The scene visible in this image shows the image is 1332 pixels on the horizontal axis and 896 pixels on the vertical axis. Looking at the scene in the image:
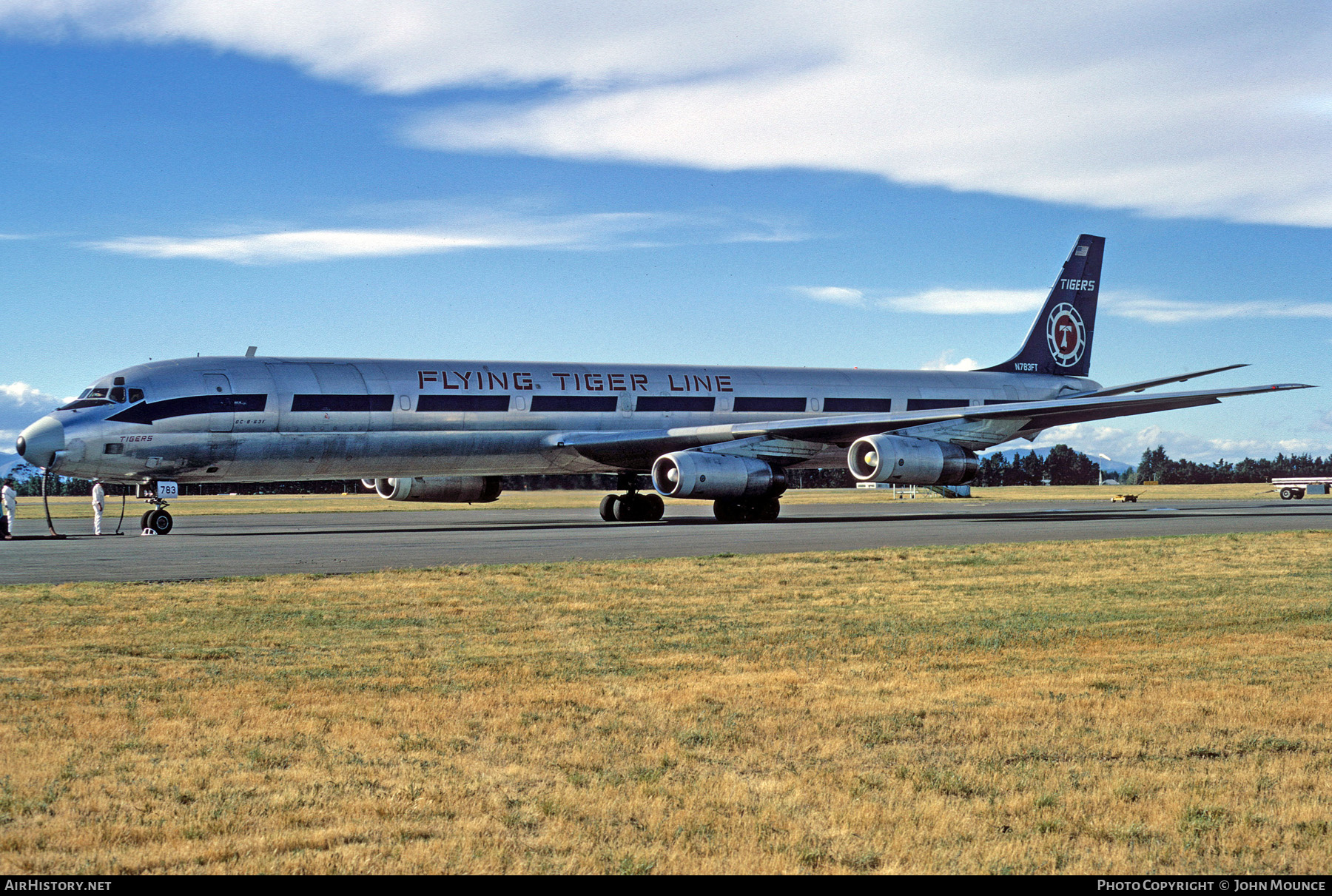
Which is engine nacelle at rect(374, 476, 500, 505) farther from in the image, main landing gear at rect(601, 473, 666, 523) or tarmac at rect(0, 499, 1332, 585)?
main landing gear at rect(601, 473, 666, 523)

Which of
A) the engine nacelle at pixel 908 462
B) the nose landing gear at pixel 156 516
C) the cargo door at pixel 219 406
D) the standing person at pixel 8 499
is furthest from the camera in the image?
the engine nacelle at pixel 908 462

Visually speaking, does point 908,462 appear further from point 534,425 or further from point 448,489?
point 448,489

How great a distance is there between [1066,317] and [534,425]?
20671mm

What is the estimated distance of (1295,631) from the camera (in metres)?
10.8

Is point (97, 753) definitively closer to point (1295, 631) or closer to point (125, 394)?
point (1295, 631)

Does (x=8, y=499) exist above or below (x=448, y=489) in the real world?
below

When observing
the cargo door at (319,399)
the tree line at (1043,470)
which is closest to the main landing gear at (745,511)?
the cargo door at (319,399)

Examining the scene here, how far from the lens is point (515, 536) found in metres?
24.8

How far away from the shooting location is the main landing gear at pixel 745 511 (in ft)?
103

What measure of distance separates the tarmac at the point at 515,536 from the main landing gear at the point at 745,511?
1.89ft

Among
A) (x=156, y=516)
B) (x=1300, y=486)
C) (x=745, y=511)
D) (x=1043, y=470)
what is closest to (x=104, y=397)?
(x=156, y=516)

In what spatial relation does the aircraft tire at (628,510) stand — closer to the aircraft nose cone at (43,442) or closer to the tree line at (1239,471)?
the aircraft nose cone at (43,442)

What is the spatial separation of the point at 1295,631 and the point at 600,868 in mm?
8583

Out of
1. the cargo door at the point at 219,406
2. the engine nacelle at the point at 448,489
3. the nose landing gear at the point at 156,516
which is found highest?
the cargo door at the point at 219,406
